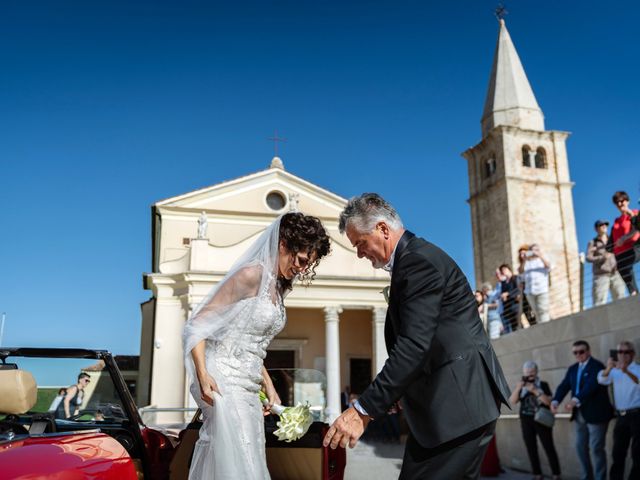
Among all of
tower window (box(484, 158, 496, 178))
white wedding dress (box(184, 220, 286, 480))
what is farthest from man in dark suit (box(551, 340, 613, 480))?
tower window (box(484, 158, 496, 178))

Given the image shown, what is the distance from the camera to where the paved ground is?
10.1m

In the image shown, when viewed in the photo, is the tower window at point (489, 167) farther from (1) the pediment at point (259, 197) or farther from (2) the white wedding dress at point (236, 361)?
(2) the white wedding dress at point (236, 361)

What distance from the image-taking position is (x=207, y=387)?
3291mm

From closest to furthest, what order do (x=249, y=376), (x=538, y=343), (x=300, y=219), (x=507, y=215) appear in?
(x=249, y=376)
(x=300, y=219)
(x=538, y=343)
(x=507, y=215)

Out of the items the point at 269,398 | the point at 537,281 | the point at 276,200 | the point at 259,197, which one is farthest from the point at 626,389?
the point at 276,200

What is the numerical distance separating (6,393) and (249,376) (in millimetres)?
1245

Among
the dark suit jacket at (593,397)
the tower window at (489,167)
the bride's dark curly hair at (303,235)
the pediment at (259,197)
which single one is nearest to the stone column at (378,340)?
the pediment at (259,197)

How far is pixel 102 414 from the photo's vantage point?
13.2 ft

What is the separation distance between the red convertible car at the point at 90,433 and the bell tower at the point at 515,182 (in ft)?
118

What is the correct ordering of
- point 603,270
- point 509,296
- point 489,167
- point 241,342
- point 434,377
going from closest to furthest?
1. point 434,377
2. point 241,342
3. point 603,270
4. point 509,296
5. point 489,167

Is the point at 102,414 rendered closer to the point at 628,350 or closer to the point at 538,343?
the point at 628,350

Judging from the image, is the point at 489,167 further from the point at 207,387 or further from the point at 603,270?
the point at 207,387

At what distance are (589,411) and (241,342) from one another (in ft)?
20.0

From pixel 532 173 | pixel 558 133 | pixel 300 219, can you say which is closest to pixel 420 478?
pixel 300 219
